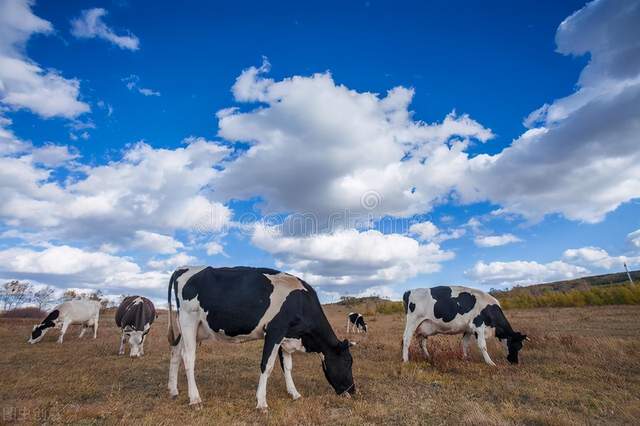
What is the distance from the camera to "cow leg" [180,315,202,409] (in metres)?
7.83

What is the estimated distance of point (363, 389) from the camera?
29.8ft

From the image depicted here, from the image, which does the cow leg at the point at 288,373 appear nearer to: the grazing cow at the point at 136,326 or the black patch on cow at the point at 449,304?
the black patch on cow at the point at 449,304

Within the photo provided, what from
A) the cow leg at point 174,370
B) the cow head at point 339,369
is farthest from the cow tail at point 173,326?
the cow head at point 339,369

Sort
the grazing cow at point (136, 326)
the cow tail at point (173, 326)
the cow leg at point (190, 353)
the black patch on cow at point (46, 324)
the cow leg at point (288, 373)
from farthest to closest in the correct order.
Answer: the black patch on cow at point (46, 324), the grazing cow at point (136, 326), the cow tail at point (173, 326), the cow leg at point (288, 373), the cow leg at point (190, 353)

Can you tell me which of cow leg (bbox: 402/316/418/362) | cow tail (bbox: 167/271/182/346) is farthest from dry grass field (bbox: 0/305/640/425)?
cow tail (bbox: 167/271/182/346)

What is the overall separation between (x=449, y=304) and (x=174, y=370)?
8901 mm

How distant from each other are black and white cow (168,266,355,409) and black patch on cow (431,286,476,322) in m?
5.40

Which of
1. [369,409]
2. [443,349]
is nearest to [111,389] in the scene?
[369,409]

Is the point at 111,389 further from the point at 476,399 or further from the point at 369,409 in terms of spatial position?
the point at 476,399

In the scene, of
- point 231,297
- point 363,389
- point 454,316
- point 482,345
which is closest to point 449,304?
point 454,316

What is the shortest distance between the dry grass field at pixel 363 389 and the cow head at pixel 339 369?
0.93ft

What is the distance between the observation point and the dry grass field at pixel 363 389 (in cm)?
696

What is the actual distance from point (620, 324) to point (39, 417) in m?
25.1

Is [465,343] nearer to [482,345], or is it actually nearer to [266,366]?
[482,345]
